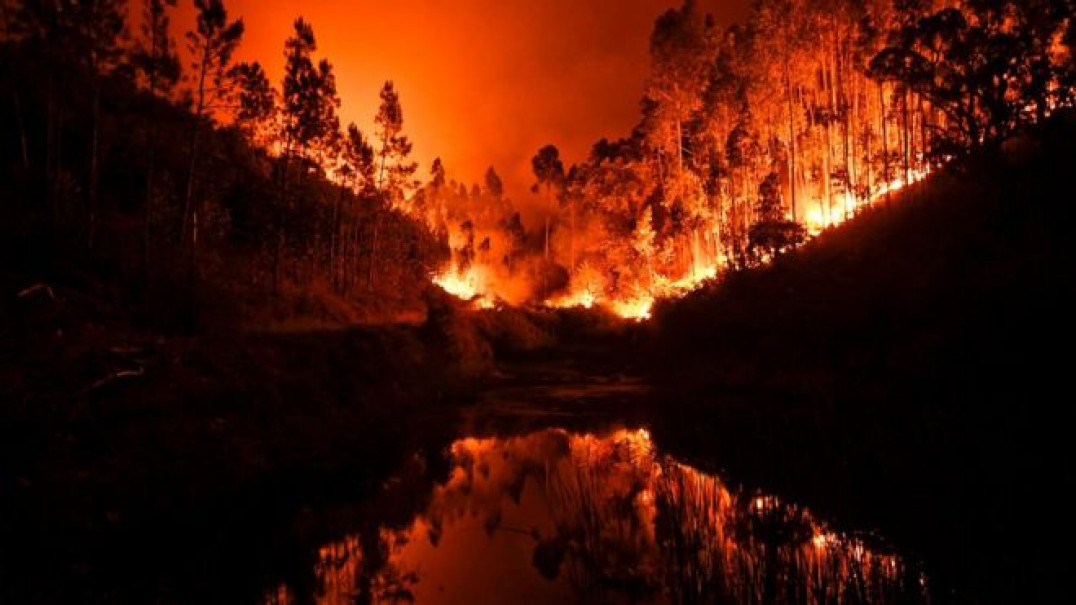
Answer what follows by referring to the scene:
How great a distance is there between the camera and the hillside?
7215mm

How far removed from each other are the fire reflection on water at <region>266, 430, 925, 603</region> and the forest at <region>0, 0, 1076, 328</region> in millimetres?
10801

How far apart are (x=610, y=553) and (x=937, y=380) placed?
10.3 m

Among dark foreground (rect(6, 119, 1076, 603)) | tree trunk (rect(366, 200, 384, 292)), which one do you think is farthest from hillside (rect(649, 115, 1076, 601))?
tree trunk (rect(366, 200, 384, 292))

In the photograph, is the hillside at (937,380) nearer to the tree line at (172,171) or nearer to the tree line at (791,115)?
the tree line at (791,115)

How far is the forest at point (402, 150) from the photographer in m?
18.1

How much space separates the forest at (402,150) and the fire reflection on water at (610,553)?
10801mm

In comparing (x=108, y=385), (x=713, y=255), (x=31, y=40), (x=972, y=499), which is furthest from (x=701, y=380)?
(x=31, y=40)

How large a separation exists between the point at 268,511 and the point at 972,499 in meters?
10.7

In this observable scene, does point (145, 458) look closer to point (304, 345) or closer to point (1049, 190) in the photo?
point (304, 345)

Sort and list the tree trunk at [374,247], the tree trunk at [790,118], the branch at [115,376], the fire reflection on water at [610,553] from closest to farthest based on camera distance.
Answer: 1. the fire reflection on water at [610,553]
2. the branch at [115,376]
3. the tree trunk at [790,118]
4. the tree trunk at [374,247]

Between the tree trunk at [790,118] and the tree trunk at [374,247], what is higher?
the tree trunk at [790,118]

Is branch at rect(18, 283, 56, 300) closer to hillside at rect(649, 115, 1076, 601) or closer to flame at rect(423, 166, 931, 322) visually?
hillside at rect(649, 115, 1076, 601)

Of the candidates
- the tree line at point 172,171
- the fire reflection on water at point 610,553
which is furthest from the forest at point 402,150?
the fire reflection on water at point 610,553

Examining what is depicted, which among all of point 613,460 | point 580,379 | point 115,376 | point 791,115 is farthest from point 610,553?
point 791,115
